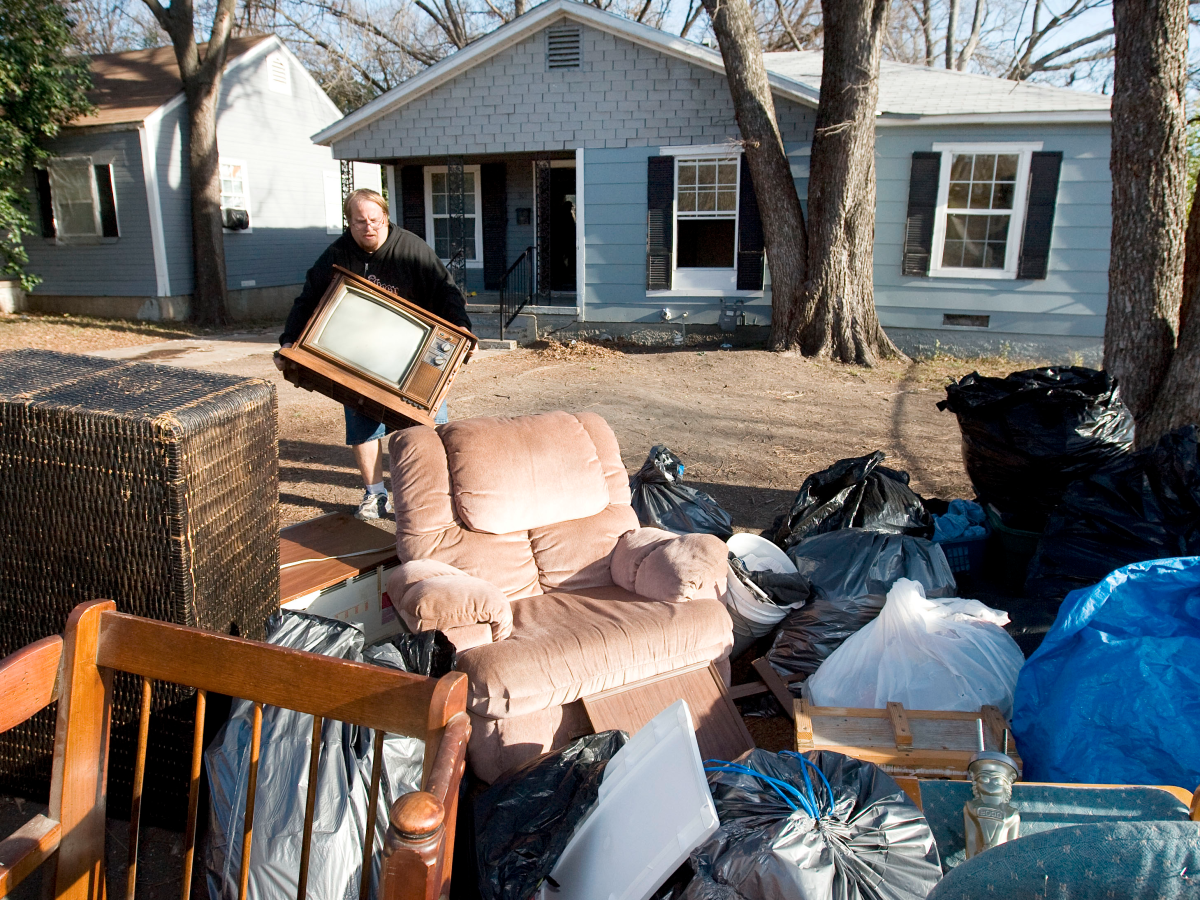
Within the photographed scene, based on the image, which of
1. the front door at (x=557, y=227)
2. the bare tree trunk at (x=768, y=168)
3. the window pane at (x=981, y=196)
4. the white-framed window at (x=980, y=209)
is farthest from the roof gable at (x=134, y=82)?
the window pane at (x=981, y=196)

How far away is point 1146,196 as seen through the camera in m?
4.47

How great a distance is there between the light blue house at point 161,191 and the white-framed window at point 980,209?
885cm

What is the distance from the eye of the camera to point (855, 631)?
3047 millimetres

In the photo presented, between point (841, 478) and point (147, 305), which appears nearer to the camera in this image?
point (841, 478)

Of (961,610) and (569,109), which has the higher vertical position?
(569,109)

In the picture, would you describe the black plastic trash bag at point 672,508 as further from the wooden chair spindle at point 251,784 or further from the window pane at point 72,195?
the window pane at point 72,195

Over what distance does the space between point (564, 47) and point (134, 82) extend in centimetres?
824

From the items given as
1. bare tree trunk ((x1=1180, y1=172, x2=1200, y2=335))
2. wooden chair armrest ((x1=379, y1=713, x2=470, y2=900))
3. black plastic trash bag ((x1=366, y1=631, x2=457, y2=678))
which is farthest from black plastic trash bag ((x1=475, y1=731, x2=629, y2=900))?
bare tree trunk ((x1=1180, y1=172, x2=1200, y2=335))

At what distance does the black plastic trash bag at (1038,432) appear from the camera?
3635 mm

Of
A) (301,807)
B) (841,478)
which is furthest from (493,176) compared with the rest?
(301,807)

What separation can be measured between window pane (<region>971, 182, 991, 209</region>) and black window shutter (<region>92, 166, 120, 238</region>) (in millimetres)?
12522

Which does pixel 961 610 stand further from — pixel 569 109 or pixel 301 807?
pixel 569 109

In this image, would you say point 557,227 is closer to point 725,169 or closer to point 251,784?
point 725,169

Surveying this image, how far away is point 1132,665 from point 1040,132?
9248 millimetres
